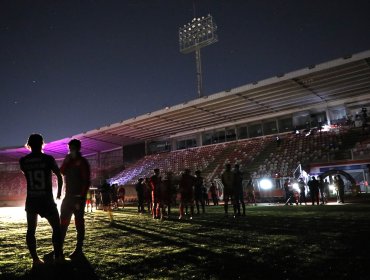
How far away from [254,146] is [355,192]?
1162cm

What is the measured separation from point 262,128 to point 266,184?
10.1 metres

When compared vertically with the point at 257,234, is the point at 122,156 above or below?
above

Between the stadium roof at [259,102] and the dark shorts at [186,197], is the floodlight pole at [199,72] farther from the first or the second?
the dark shorts at [186,197]

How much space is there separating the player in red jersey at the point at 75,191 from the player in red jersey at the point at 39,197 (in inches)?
25.1

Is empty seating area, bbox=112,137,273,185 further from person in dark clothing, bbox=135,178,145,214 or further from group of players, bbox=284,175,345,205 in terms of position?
person in dark clothing, bbox=135,178,145,214

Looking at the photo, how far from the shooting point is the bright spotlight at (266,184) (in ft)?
73.2

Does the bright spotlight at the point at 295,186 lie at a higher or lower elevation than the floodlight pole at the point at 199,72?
lower

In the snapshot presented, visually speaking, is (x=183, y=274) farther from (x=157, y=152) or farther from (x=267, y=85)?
(x=157, y=152)

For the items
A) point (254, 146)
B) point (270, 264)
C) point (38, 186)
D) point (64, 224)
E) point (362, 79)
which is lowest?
point (270, 264)

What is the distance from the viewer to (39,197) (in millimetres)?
4543

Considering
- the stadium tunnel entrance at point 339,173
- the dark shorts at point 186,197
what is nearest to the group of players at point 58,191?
the dark shorts at point 186,197

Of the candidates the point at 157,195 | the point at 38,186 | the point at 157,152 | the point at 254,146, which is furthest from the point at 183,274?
the point at 157,152

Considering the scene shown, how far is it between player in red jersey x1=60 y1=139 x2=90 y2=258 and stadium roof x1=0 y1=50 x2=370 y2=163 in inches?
784

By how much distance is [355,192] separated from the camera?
19.0 meters
